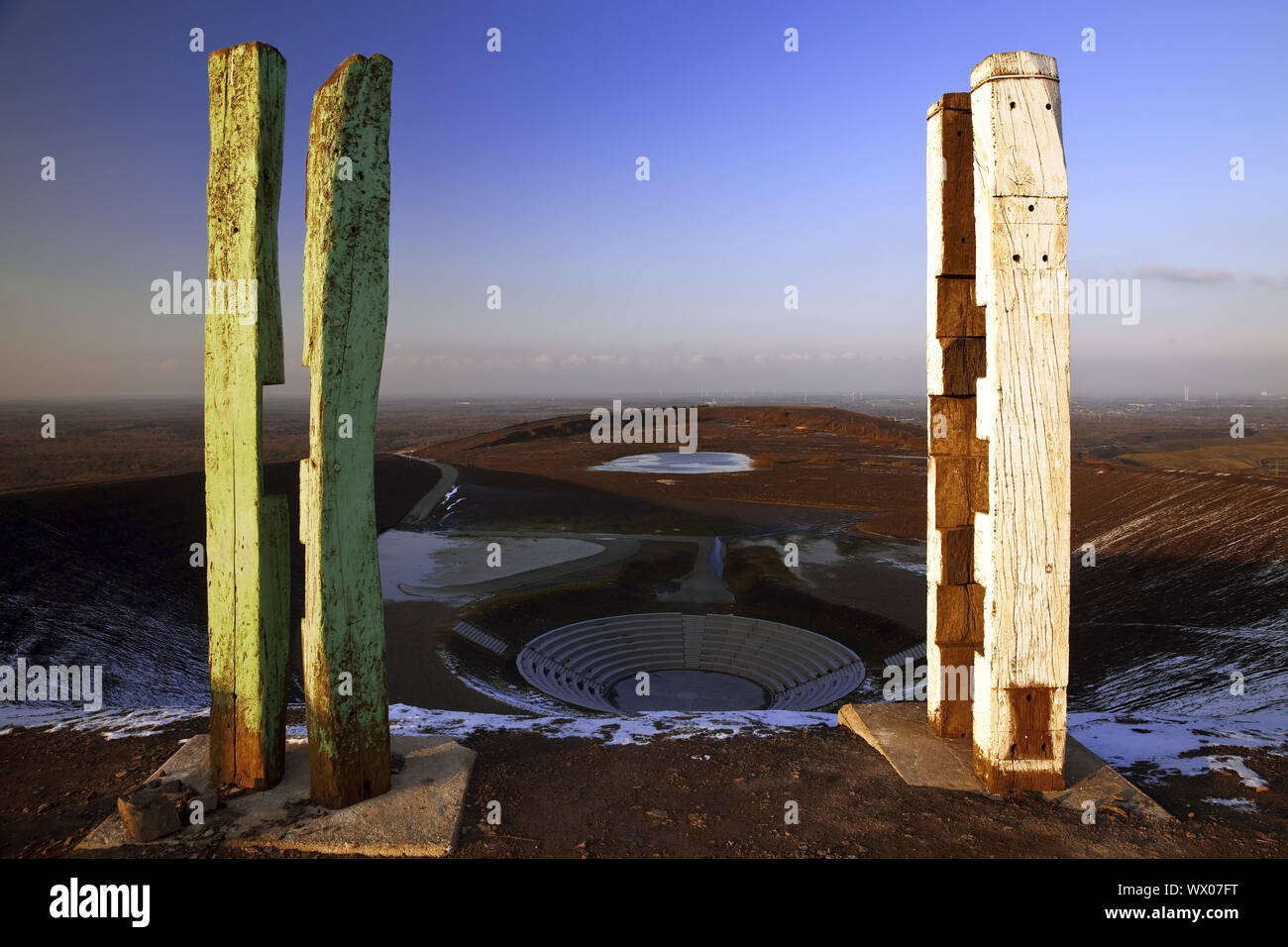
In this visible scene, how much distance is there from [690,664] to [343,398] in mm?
14676

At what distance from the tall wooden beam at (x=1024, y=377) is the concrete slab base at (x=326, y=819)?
11.4 feet

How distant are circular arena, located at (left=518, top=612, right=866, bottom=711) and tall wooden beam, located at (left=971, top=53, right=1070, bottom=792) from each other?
407 inches

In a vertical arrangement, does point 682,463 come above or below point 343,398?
below

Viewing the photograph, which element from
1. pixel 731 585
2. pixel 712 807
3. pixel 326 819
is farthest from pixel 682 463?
pixel 326 819

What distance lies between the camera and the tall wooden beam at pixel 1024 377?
14.9ft

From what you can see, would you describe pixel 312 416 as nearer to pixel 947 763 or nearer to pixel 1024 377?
pixel 1024 377

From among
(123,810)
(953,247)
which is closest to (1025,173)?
(953,247)

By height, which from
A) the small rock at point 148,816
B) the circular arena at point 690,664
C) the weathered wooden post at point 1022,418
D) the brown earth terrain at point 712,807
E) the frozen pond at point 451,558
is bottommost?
the circular arena at point 690,664

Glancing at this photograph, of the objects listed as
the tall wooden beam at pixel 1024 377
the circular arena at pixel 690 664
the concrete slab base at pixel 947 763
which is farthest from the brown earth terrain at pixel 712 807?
the circular arena at pixel 690 664

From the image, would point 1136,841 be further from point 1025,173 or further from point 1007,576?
point 1025,173

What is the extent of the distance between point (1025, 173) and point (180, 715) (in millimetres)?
7560

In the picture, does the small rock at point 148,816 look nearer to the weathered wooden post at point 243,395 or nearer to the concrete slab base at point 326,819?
the concrete slab base at point 326,819

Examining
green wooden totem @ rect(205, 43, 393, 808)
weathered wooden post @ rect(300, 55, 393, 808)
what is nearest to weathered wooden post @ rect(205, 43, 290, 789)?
green wooden totem @ rect(205, 43, 393, 808)

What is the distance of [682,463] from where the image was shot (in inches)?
1971
